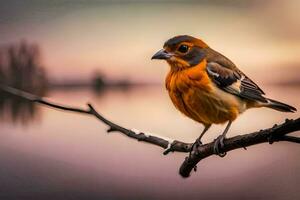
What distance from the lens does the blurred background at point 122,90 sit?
1878 millimetres

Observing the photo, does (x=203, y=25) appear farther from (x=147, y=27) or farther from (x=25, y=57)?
(x=25, y=57)

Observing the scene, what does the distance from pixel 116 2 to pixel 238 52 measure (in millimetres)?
411

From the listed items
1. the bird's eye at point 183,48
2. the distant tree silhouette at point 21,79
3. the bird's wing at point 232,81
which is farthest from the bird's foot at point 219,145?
the distant tree silhouette at point 21,79

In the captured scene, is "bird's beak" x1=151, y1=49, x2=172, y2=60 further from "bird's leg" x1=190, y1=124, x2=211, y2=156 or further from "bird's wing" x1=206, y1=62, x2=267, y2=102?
"bird's leg" x1=190, y1=124, x2=211, y2=156

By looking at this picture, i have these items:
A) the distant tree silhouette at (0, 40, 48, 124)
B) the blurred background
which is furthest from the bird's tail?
the distant tree silhouette at (0, 40, 48, 124)

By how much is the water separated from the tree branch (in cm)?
13

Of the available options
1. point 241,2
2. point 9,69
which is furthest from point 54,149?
point 241,2

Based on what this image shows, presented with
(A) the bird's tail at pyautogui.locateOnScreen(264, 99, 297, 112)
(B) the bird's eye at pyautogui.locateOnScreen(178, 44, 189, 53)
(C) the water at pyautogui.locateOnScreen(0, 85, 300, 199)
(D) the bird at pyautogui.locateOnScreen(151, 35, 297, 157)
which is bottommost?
(C) the water at pyautogui.locateOnScreen(0, 85, 300, 199)

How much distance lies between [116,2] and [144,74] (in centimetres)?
24

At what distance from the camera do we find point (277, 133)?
128 cm

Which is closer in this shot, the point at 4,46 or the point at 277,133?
the point at 277,133

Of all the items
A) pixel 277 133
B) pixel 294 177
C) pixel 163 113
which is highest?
pixel 277 133

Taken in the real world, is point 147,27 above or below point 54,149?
above

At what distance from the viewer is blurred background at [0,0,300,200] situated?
188 cm
